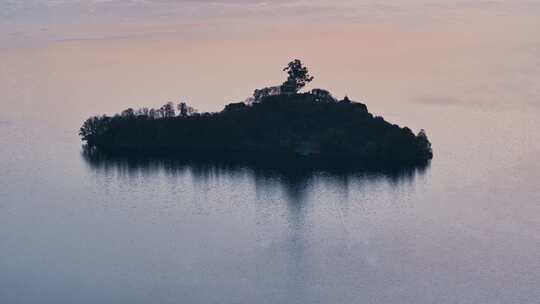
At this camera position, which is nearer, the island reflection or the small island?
the island reflection

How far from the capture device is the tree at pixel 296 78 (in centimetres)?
7994

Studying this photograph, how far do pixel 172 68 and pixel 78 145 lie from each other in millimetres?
38009

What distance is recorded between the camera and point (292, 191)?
6525 cm

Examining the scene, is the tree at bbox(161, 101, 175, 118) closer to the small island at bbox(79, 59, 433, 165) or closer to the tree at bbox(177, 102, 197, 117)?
the small island at bbox(79, 59, 433, 165)

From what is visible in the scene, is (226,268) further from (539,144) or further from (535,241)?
(539,144)

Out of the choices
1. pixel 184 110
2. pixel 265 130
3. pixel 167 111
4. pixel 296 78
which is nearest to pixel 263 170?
pixel 265 130

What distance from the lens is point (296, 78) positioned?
8056 cm

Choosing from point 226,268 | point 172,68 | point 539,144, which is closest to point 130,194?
Answer: point 226,268

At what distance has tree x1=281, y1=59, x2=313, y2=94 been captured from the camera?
79938 millimetres

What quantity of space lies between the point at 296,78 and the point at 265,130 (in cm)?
558

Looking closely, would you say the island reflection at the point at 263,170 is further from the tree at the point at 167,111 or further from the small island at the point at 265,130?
the tree at the point at 167,111

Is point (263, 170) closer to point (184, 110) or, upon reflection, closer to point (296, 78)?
point (296, 78)

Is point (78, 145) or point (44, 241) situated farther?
point (78, 145)

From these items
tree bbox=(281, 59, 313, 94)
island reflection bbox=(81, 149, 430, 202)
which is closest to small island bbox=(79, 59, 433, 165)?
tree bbox=(281, 59, 313, 94)
